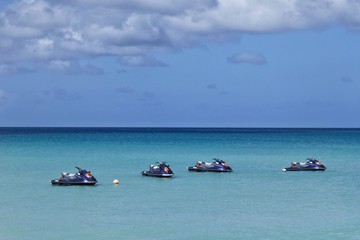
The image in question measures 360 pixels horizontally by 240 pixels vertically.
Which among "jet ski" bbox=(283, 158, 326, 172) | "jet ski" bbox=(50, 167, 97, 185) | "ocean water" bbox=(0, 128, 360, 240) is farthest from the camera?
"jet ski" bbox=(283, 158, 326, 172)

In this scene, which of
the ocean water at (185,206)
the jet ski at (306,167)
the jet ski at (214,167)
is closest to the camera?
the ocean water at (185,206)

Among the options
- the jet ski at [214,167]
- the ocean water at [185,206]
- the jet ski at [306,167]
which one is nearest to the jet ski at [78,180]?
the ocean water at [185,206]

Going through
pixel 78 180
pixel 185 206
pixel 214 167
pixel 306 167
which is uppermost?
pixel 306 167

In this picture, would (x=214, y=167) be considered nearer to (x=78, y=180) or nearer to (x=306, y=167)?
(x=306, y=167)

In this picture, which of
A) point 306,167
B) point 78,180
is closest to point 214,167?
point 306,167

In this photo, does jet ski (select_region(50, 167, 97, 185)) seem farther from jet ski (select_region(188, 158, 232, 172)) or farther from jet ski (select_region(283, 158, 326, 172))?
jet ski (select_region(283, 158, 326, 172))

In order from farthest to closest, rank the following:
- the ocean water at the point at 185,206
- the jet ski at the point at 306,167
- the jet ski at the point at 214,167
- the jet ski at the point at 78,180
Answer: the jet ski at the point at 306,167, the jet ski at the point at 214,167, the jet ski at the point at 78,180, the ocean water at the point at 185,206

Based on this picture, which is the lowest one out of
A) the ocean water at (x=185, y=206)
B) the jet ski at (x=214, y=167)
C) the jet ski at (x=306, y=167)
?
the ocean water at (x=185, y=206)

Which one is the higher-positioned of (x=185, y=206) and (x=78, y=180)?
(x=78, y=180)

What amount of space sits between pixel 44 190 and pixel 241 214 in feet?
64.3

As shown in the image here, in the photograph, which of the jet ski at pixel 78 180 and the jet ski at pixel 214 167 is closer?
the jet ski at pixel 78 180

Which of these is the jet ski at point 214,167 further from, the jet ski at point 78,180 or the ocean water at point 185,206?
the jet ski at point 78,180

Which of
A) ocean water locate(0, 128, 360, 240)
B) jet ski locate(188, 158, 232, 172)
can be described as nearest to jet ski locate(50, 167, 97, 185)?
ocean water locate(0, 128, 360, 240)

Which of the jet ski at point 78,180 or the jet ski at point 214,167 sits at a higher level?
the jet ski at point 214,167
